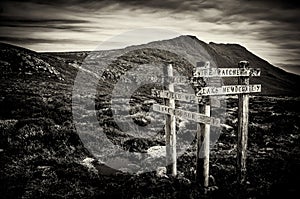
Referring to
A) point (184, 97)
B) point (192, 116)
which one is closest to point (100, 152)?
point (184, 97)

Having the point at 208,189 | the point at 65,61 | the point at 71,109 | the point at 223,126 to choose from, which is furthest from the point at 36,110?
the point at 65,61

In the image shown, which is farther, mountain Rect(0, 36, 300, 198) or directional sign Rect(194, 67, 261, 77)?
mountain Rect(0, 36, 300, 198)

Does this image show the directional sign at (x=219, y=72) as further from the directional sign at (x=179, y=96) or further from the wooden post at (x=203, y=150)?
the wooden post at (x=203, y=150)

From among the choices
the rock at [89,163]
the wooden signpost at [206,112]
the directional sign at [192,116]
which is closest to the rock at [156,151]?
the rock at [89,163]

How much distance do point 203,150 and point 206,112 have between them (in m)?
1.22

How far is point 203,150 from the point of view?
9297 millimetres

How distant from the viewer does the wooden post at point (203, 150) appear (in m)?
9.20

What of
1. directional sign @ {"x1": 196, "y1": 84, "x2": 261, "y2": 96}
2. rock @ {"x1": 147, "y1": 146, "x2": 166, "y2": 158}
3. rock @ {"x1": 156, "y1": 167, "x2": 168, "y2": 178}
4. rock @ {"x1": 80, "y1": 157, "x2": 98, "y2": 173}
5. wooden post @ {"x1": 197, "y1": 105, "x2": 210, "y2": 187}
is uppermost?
directional sign @ {"x1": 196, "y1": 84, "x2": 261, "y2": 96}

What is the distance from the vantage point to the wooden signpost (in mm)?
9000

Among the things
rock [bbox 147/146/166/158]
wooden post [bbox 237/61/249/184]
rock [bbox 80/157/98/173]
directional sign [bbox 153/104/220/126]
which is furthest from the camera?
rock [bbox 147/146/166/158]

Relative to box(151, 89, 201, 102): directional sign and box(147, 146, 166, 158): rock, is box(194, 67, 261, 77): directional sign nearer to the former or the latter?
box(151, 89, 201, 102): directional sign

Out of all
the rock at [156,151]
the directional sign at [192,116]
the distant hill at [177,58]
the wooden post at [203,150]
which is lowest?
the rock at [156,151]

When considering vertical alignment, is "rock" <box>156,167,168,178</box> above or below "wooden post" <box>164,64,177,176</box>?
below

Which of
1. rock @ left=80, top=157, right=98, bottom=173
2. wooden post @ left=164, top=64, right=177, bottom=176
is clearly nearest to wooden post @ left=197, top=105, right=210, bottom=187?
wooden post @ left=164, top=64, right=177, bottom=176
